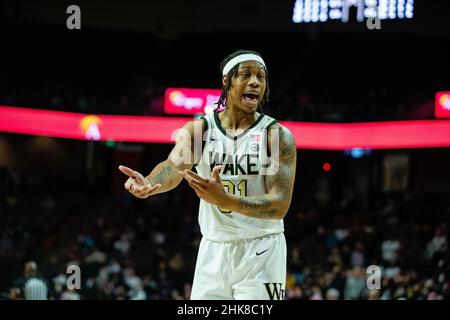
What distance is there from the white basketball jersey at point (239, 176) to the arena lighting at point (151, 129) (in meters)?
14.0

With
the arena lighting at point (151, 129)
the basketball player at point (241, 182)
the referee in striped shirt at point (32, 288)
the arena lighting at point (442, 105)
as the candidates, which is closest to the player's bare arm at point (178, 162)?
the basketball player at point (241, 182)

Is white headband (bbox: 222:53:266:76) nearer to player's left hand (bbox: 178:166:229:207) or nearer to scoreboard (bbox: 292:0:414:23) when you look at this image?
player's left hand (bbox: 178:166:229:207)

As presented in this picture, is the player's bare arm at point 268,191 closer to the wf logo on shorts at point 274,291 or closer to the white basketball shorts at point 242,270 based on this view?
the white basketball shorts at point 242,270

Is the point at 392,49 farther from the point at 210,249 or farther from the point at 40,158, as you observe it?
the point at 210,249

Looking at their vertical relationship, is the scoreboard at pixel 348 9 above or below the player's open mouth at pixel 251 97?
above

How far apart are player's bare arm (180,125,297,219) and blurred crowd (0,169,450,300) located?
28.5ft

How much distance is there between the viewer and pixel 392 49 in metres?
19.2

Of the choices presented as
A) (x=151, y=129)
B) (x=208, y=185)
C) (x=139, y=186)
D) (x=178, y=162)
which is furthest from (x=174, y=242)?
(x=208, y=185)

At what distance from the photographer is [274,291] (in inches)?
169

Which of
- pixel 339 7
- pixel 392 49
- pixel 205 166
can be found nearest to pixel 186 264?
pixel 339 7

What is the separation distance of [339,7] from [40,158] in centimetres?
1010

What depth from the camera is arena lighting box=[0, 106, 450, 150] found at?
60.6 feet

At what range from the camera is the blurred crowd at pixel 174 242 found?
1399 cm

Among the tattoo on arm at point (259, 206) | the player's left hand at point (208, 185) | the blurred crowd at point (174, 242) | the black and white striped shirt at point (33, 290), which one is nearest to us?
the player's left hand at point (208, 185)
